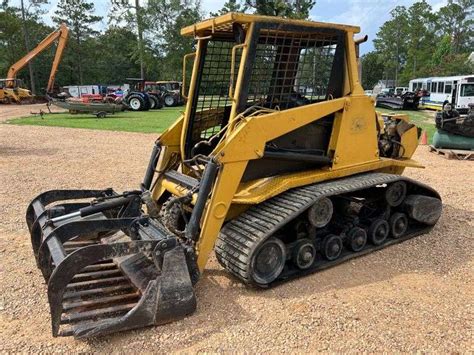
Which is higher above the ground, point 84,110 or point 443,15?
point 443,15

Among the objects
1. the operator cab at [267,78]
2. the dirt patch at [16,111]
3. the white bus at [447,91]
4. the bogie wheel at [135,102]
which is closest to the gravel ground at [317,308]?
the operator cab at [267,78]

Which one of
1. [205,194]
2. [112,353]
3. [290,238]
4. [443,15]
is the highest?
[443,15]

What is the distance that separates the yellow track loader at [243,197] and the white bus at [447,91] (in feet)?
61.8

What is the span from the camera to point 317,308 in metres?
3.92

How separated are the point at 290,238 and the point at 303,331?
4.17 ft

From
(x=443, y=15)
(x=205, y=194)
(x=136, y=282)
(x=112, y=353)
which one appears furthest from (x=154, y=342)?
(x=443, y=15)

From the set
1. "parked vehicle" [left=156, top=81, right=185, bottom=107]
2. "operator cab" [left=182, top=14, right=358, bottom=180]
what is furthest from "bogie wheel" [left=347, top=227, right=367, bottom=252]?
"parked vehicle" [left=156, top=81, right=185, bottom=107]

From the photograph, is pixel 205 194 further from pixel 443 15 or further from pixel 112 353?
pixel 443 15

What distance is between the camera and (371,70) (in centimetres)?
7481

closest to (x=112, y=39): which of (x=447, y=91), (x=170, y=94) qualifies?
(x=170, y=94)

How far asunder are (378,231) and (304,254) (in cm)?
122

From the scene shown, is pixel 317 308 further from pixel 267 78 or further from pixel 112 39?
pixel 112 39

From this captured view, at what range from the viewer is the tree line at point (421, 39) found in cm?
5884

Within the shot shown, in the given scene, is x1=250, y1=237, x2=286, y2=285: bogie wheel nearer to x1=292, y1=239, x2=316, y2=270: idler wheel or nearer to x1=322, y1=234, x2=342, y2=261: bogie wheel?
x1=292, y1=239, x2=316, y2=270: idler wheel
